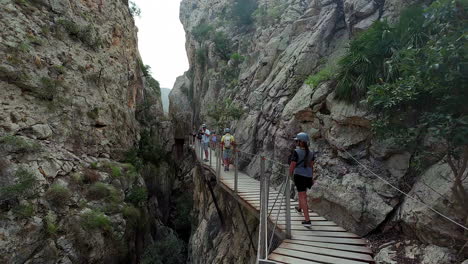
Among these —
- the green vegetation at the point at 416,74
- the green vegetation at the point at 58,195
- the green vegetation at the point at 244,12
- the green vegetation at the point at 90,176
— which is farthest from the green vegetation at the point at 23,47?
the green vegetation at the point at 244,12

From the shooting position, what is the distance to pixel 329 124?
7633 millimetres

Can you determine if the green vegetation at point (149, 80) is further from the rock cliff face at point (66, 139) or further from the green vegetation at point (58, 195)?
the green vegetation at point (58, 195)

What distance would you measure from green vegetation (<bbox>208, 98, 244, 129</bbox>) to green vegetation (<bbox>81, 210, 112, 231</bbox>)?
843cm

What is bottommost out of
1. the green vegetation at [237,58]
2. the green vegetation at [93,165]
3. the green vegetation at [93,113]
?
the green vegetation at [93,165]

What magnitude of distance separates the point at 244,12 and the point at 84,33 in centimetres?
1881

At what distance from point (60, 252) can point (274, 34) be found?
1739cm

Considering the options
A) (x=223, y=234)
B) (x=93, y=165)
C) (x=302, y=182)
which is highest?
(x=302, y=182)

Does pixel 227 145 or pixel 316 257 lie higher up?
pixel 227 145

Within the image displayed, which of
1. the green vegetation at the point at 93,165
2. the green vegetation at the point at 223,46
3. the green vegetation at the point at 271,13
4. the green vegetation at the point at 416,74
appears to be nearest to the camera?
the green vegetation at the point at 416,74

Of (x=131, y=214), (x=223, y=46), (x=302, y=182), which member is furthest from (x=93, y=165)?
(x=223, y=46)

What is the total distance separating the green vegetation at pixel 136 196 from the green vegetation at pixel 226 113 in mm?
6603

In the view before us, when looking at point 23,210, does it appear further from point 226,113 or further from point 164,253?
point 226,113

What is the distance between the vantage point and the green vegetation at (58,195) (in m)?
8.02

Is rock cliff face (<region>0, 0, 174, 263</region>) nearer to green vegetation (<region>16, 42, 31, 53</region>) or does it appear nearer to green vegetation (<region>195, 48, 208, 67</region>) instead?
green vegetation (<region>16, 42, 31, 53</region>)
